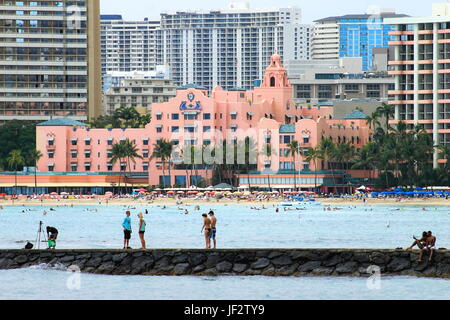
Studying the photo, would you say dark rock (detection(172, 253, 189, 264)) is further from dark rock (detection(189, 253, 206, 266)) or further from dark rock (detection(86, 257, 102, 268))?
dark rock (detection(86, 257, 102, 268))

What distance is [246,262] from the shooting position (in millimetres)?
55094

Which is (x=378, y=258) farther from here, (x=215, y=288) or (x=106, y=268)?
(x=106, y=268)

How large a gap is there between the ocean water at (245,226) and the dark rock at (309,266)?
33036 millimetres

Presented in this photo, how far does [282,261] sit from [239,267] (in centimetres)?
205

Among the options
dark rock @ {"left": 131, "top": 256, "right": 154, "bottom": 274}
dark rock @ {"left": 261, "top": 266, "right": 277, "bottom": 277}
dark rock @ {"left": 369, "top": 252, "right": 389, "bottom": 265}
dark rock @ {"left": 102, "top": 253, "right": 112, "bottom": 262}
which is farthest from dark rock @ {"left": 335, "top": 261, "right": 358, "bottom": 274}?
dark rock @ {"left": 102, "top": 253, "right": 112, "bottom": 262}

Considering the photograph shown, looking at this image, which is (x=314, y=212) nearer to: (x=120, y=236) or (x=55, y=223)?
(x=55, y=223)

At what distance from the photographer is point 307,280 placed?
178 feet

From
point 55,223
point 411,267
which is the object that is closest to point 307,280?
point 411,267

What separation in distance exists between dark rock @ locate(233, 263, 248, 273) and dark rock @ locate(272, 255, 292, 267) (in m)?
1.39

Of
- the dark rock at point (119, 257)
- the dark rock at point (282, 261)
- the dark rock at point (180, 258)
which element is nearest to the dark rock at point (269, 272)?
the dark rock at point (282, 261)
